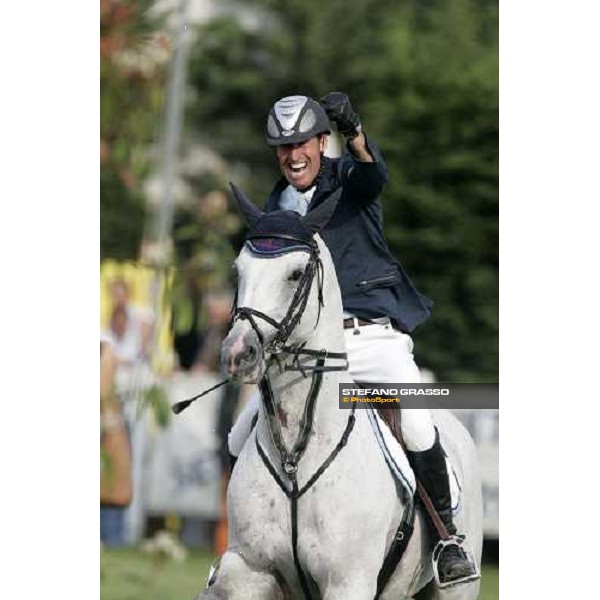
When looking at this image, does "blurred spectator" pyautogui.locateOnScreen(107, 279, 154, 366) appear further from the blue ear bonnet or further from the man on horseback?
the blue ear bonnet

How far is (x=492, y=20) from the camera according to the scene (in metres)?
10.1

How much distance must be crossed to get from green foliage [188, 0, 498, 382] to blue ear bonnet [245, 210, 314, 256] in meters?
2.94

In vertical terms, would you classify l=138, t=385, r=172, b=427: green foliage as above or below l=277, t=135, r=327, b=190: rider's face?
below

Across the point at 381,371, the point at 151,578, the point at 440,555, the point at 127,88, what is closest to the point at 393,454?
the point at 381,371

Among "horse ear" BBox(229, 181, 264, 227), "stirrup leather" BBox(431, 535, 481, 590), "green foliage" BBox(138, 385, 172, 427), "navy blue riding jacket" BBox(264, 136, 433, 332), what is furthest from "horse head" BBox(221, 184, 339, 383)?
"green foliage" BBox(138, 385, 172, 427)

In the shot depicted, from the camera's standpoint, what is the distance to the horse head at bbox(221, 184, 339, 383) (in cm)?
415

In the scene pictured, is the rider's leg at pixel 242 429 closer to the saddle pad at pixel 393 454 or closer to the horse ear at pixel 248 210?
the saddle pad at pixel 393 454

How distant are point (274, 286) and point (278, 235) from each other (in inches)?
7.2

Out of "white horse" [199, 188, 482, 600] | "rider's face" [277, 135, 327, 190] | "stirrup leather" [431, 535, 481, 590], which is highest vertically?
"rider's face" [277, 135, 327, 190]

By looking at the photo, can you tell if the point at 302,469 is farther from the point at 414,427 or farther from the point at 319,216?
the point at 319,216

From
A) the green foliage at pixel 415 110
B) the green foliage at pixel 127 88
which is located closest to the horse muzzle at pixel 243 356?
the green foliage at pixel 127 88

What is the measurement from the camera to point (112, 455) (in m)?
6.91

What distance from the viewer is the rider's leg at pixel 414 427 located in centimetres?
496
